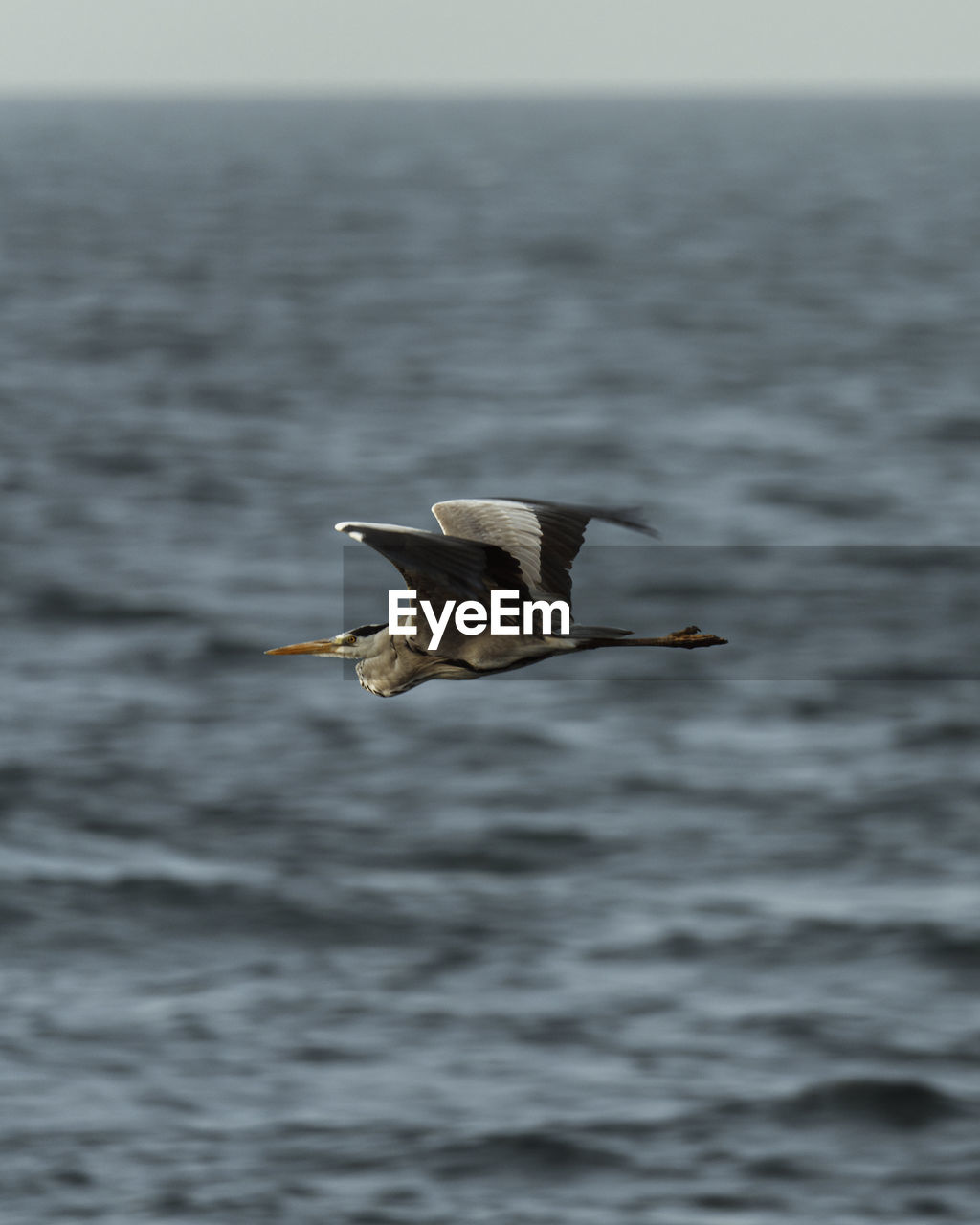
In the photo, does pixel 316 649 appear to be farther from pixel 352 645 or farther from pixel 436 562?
pixel 436 562

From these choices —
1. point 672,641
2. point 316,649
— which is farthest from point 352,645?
point 672,641

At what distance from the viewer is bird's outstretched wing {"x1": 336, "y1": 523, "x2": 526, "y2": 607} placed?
10.8 metres

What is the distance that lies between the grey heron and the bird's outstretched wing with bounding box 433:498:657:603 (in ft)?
0.06

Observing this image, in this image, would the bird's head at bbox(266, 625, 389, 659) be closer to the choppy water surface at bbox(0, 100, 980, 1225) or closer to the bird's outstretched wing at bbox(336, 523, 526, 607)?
the bird's outstretched wing at bbox(336, 523, 526, 607)

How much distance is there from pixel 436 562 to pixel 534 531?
4.13ft

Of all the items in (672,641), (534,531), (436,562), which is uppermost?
(534,531)

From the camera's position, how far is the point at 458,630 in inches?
434

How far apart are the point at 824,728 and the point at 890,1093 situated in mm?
23719

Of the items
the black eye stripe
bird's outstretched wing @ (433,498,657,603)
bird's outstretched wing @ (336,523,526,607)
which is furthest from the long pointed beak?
bird's outstretched wing @ (433,498,657,603)

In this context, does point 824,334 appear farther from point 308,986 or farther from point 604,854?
point 308,986

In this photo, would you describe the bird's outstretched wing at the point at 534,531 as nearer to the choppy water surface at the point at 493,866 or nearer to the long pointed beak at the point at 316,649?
the long pointed beak at the point at 316,649

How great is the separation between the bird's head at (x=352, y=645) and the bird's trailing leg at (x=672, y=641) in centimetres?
112

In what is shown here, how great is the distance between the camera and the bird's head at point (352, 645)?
37.1 feet

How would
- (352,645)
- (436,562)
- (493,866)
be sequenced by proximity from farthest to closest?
(493,866)
(352,645)
(436,562)
